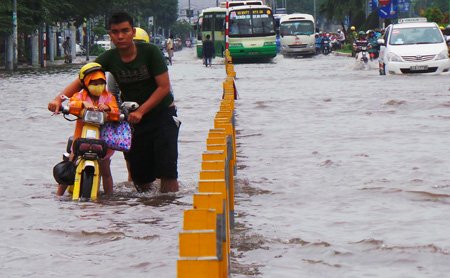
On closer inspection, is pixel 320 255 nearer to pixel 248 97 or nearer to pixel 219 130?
pixel 219 130

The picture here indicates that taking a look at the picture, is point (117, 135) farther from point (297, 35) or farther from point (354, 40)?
point (297, 35)

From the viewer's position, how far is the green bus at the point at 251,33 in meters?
54.2

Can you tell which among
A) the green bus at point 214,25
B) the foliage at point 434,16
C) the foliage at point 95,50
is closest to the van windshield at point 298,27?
the green bus at point 214,25

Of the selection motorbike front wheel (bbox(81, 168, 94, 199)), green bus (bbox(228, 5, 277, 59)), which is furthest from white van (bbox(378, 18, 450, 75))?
motorbike front wheel (bbox(81, 168, 94, 199))

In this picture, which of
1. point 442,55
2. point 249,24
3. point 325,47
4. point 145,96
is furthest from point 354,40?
point 145,96

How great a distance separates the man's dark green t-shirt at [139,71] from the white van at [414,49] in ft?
74.4

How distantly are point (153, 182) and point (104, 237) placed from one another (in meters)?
2.40

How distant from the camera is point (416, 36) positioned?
3328 cm

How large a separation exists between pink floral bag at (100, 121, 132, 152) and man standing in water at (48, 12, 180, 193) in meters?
0.19

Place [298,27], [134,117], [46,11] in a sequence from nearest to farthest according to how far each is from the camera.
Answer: [134,117], [46,11], [298,27]

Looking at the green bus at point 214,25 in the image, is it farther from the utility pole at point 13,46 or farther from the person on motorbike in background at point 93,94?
the person on motorbike in background at point 93,94

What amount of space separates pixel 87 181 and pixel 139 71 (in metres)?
1.03

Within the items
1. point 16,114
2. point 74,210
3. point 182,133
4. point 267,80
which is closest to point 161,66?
point 74,210

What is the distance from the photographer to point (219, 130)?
26.2 ft
